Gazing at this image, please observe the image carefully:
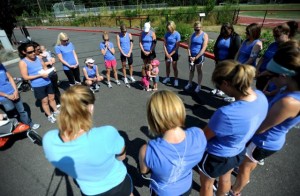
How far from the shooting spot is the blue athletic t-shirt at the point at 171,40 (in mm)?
5591

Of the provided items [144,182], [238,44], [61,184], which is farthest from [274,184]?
[61,184]

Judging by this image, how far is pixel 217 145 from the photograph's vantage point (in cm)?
194

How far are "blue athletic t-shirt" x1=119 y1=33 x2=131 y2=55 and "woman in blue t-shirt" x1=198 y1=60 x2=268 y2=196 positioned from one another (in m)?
4.57

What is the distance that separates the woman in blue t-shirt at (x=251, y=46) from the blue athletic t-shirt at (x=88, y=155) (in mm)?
3560

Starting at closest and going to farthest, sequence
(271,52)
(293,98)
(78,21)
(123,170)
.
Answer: (293,98) < (123,170) < (271,52) < (78,21)

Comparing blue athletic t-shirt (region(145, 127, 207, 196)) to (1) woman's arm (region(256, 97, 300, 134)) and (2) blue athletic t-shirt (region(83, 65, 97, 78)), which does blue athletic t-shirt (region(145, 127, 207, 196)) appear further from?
(2) blue athletic t-shirt (region(83, 65, 97, 78))

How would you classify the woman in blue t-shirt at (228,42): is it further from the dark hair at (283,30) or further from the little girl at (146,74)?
the little girl at (146,74)

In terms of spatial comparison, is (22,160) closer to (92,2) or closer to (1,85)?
(1,85)

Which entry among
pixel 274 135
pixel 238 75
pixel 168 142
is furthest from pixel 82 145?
pixel 274 135

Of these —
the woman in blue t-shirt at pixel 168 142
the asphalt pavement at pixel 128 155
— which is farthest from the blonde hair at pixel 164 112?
the asphalt pavement at pixel 128 155

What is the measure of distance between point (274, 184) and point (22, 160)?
437 cm

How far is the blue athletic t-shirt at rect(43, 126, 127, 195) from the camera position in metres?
1.46

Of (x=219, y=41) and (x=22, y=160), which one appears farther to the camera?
(x=219, y=41)

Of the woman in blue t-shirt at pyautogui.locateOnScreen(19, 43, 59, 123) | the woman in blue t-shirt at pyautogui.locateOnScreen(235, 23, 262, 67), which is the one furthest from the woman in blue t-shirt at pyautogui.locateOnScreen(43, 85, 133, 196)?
the woman in blue t-shirt at pyautogui.locateOnScreen(235, 23, 262, 67)
